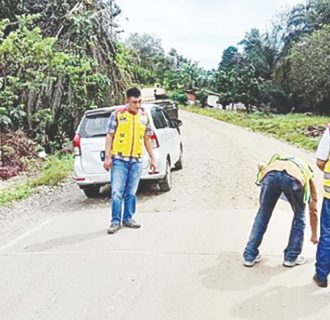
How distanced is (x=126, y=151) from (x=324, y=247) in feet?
11.1

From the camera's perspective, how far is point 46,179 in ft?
41.0

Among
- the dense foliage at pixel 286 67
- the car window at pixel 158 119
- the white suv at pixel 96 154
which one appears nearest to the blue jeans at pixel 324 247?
the white suv at pixel 96 154

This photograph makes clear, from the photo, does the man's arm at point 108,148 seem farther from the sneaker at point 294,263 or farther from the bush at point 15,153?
the bush at point 15,153

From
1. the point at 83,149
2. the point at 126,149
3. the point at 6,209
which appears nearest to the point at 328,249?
the point at 126,149

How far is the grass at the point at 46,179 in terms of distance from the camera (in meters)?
10.9

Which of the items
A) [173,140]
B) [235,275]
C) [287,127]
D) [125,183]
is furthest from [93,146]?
[287,127]

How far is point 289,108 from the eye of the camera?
4078 centimetres

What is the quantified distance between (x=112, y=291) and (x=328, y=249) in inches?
81.1

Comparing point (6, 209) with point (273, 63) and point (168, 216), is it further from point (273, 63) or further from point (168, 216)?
point (273, 63)

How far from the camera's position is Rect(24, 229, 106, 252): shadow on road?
6.94m

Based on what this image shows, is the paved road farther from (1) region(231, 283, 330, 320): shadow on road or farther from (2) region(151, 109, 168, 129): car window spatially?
(2) region(151, 109, 168, 129): car window

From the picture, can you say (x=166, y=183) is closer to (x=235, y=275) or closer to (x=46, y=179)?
(x=46, y=179)

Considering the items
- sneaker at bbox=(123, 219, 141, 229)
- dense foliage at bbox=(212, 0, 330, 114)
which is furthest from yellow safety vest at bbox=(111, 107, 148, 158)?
dense foliage at bbox=(212, 0, 330, 114)

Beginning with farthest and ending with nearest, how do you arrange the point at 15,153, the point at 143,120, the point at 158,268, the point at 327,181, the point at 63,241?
the point at 15,153 < the point at 143,120 < the point at 63,241 < the point at 158,268 < the point at 327,181
